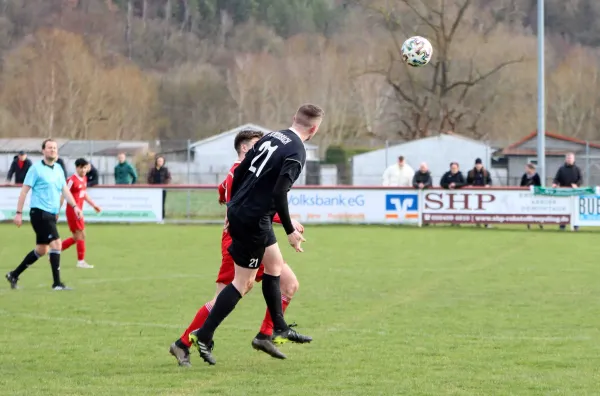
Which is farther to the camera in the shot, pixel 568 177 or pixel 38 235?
pixel 568 177

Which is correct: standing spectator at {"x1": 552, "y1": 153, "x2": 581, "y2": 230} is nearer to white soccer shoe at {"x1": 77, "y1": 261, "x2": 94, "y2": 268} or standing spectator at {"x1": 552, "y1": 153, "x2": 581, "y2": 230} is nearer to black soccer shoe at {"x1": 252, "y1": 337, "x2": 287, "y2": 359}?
white soccer shoe at {"x1": 77, "y1": 261, "x2": 94, "y2": 268}

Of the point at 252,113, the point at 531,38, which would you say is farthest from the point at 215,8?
the point at 531,38

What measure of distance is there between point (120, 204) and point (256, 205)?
2152cm

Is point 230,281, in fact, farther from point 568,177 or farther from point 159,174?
point 159,174

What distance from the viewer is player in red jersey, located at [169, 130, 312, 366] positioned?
8.30 metres

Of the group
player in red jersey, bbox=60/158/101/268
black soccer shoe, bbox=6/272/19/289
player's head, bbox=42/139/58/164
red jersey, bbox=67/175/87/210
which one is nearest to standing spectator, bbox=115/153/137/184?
player in red jersey, bbox=60/158/101/268


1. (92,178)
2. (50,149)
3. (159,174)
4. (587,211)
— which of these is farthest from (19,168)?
(50,149)

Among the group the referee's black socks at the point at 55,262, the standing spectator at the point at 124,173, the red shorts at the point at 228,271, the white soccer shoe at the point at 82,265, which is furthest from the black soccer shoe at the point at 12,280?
the standing spectator at the point at 124,173

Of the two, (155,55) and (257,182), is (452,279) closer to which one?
(257,182)

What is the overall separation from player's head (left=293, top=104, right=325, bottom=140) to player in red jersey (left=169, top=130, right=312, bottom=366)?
65 cm

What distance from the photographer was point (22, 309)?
11.9m

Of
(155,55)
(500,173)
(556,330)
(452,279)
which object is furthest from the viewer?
(155,55)

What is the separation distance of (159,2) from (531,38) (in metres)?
60.0

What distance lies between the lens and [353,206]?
2855 cm
